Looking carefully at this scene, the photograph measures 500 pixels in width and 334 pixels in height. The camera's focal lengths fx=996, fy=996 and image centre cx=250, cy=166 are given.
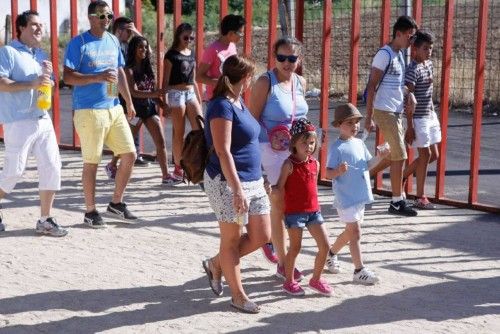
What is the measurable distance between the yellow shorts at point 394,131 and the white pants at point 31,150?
310 cm

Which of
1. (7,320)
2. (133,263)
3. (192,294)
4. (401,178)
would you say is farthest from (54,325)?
(401,178)

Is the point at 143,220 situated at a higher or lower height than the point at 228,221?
lower

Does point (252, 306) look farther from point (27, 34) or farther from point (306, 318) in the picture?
point (27, 34)

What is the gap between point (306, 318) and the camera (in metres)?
6.24

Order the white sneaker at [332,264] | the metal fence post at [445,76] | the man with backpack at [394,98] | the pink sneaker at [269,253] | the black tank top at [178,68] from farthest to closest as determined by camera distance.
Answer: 1. the black tank top at [178,68]
2. the metal fence post at [445,76]
3. the man with backpack at [394,98]
4. the pink sneaker at [269,253]
5. the white sneaker at [332,264]

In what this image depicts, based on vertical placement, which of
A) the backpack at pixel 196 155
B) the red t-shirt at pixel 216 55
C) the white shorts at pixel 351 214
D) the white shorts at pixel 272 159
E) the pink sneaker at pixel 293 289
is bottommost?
the pink sneaker at pixel 293 289

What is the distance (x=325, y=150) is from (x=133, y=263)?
12.3 feet

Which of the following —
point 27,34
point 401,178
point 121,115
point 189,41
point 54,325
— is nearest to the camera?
point 54,325

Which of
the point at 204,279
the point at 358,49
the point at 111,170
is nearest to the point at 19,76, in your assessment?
the point at 204,279

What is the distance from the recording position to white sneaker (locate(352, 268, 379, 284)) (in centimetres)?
700

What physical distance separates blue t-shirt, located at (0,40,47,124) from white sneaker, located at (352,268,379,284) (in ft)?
9.68

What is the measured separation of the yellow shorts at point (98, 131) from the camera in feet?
27.6

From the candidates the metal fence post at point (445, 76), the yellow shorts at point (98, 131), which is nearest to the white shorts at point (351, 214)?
the yellow shorts at point (98, 131)

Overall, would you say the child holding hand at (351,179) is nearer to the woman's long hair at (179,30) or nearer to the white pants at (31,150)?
the white pants at (31,150)
